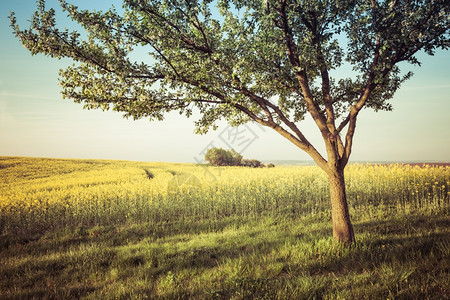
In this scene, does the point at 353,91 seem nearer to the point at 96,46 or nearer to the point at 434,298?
the point at 434,298

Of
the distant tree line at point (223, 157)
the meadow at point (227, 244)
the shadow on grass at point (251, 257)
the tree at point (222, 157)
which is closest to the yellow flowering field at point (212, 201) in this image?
the meadow at point (227, 244)

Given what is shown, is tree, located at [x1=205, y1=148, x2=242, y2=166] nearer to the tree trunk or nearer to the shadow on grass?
the shadow on grass

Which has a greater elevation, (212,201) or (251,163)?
(251,163)

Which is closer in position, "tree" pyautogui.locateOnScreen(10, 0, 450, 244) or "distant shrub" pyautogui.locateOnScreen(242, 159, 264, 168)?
"tree" pyautogui.locateOnScreen(10, 0, 450, 244)

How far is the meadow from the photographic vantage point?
16.4 feet

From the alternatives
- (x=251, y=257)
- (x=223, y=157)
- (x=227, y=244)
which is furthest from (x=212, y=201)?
(x=223, y=157)

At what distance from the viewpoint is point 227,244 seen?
8.23 meters

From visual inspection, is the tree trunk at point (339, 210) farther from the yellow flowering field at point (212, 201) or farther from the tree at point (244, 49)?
the yellow flowering field at point (212, 201)

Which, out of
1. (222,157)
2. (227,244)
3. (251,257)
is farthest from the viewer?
(222,157)

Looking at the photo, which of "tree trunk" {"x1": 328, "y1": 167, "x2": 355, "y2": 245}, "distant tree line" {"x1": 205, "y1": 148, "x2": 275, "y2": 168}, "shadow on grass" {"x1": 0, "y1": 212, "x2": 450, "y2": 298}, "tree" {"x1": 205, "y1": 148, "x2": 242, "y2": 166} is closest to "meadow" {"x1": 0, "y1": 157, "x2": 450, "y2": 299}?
"shadow on grass" {"x1": 0, "y1": 212, "x2": 450, "y2": 298}

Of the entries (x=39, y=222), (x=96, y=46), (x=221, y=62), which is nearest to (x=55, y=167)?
(x=39, y=222)

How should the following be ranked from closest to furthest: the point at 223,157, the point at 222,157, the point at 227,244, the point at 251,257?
the point at 251,257 < the point at 227,244 < the point at 223,157 < the point at 222,157

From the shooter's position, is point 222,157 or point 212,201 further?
point 222,157

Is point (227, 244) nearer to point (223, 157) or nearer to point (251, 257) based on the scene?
point (251, 257)
